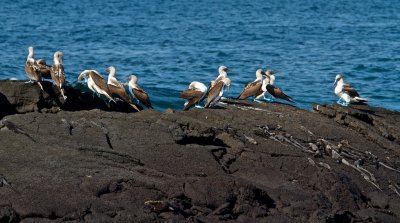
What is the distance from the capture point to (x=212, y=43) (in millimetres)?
49688

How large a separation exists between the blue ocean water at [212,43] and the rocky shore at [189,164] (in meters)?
9.80

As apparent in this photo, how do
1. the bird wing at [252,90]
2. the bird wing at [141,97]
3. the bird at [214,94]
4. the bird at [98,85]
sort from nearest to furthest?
the bird at [214,94] < the bird at [98,85] < the bird wing at [141,97] < the bird wing at [252,90]

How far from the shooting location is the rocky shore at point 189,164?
41.7 feet

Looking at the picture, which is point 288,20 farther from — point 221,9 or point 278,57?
point 278,57

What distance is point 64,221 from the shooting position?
39.3 ft

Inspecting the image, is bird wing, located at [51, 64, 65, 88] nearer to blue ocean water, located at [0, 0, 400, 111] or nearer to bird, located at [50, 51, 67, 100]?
bird, located at [50, 51, 67, 100]

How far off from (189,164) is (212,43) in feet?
117

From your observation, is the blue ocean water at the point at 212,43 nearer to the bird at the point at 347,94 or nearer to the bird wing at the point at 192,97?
the bird at the point at 347,94

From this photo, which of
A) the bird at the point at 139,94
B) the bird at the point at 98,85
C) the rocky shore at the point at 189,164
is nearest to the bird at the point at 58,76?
the rocky shore at the point at 189,164

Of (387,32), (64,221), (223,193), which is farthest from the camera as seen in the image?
(387,32)

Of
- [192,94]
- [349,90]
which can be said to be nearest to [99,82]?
[192,94]

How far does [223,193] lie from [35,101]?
5.45 m

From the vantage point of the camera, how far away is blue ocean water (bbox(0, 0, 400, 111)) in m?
36.8

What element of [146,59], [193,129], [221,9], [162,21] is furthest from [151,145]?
[221,9]
